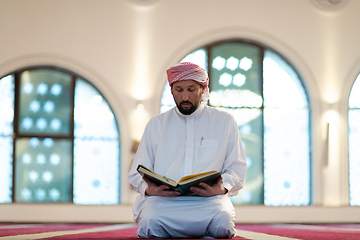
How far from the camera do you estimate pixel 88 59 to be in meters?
7.56

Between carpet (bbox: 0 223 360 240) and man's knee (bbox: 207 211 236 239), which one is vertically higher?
man's knee (bbox: 207 211 236 239)

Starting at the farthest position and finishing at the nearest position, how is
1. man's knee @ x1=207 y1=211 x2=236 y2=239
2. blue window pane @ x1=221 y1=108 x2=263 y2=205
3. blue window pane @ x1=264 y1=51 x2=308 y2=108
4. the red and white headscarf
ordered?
blue window pane @ x1=264 y1=51 x2=308 y2=108 < blue window pane @ x1=221 y1=108 x2=263 y2=205 < the red and white headscarf < man's knee @ x1=207 y1=211 x2=236 y2=239

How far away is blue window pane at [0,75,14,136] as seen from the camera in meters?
7.49

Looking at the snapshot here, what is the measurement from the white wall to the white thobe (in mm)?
4338

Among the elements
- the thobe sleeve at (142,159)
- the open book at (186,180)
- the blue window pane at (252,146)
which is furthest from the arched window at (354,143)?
the open book at (186,180)

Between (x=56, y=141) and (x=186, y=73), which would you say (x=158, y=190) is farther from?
(x=56, y=141)

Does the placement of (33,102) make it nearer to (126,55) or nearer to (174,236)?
(126,55)

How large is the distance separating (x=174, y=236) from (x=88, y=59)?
511 cm

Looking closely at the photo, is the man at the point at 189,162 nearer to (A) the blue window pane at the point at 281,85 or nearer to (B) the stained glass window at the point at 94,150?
(B) the stained glass window at the point at 94,150

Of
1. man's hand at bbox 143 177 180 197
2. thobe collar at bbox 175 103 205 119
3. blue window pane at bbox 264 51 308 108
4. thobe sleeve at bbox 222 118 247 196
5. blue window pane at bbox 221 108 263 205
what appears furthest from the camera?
blue window pane at bbox 264 51 308 108

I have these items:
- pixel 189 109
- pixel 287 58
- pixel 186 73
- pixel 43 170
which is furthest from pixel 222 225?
pixel 287 58

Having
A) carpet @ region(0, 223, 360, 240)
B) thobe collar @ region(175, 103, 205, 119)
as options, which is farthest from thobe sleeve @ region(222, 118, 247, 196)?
carpet @ region(0, 223, 360, 240)

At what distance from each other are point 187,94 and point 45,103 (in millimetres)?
4968

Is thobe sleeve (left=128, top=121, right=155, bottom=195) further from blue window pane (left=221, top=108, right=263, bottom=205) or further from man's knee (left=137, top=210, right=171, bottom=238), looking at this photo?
blue window pane (left=221, top=108, right=263, bottom=205)
